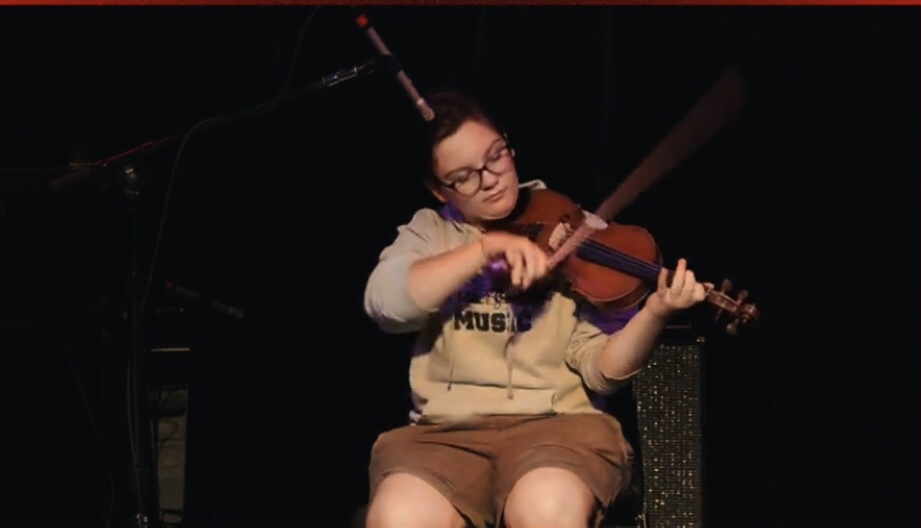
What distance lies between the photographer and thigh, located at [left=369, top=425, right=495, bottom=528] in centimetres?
181

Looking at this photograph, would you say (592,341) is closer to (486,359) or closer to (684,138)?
(486,359)

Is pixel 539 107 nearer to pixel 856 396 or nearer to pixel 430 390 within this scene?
pixel 430 390

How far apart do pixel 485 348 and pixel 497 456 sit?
178 mm

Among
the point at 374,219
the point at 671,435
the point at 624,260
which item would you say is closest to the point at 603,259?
the point at 624,260

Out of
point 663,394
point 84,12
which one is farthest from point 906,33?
point 84,12

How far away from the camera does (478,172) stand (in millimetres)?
1933

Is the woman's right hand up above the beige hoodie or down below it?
above

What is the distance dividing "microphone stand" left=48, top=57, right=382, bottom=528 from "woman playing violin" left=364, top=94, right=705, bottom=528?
0.65ft

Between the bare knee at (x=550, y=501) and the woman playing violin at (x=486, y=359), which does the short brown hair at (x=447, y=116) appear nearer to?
the woman playing violin at (x=486, y=359)

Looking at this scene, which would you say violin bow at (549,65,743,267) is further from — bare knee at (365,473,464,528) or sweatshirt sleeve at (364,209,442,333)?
bare knee at (365,473,464,528)

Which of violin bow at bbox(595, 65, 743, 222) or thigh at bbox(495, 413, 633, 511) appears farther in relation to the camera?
violin bow at bbox(595, 65, 743, 222)

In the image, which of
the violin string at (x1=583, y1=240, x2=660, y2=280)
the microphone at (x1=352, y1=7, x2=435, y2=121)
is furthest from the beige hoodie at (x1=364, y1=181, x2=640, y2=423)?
the microphone at (x1=352, y1=7, x2=435, y2=121)

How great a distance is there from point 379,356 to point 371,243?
0.74 ft

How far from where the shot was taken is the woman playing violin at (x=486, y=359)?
1.79 m
